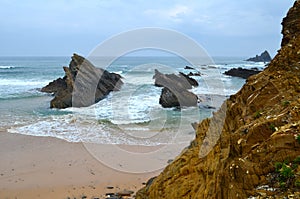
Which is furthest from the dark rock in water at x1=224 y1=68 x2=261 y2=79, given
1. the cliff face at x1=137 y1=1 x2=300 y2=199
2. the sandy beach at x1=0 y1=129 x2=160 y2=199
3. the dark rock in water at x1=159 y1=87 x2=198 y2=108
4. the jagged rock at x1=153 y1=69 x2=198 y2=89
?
the cliff face at x1=137 y1=1 x2=300 y2=199

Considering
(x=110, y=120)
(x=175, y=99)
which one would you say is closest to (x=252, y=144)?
(x=110, y=120)

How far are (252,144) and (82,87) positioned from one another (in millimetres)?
23355

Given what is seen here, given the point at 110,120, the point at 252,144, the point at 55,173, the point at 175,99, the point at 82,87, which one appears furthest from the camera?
the point at 82,87

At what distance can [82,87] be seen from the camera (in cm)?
2598

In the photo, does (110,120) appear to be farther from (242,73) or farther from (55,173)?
(242,73)

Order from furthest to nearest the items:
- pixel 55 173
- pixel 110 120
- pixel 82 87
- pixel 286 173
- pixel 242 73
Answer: pixel 242 73
pixel 82 87
pixel 110 120
pixel 55 173
pixel 286 173

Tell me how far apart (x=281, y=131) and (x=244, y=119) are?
1370 millimetres

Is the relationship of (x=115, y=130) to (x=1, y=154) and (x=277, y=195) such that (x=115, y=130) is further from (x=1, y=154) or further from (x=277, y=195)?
(x=277, y=195)

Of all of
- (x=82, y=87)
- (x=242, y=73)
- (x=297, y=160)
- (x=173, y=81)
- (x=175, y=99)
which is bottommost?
(x=175, y=99)

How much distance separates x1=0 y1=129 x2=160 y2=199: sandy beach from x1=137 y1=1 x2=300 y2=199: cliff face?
302 centimetres

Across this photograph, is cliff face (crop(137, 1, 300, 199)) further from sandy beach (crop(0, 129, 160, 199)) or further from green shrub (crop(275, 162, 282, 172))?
sandy beach (crop(0, 129, 160, 199))

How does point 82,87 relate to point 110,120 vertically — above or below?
above

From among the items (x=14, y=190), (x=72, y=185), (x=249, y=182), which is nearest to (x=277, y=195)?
(x=249, y=182)

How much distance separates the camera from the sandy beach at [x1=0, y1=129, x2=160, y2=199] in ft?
30.1
